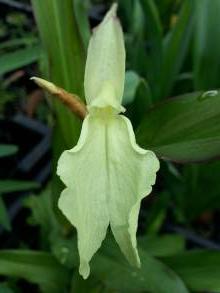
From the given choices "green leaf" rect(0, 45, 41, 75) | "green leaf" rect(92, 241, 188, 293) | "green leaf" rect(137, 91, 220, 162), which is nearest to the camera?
"green leaf" rect(137, 91, 220, 162)

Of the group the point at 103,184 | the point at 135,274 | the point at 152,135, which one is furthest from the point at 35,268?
the point at 103,184

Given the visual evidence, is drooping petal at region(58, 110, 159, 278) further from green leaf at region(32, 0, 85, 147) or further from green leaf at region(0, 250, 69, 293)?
green leaf at region(0, 250, 69, 293)

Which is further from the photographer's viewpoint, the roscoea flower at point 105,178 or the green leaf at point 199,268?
the green leaf at point 199,268

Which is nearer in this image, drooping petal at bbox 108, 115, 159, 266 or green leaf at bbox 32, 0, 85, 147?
drooping petal at bbox 108, 115, 159, 266

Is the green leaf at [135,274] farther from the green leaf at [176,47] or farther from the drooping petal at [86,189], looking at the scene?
the green leaf at [176,47]

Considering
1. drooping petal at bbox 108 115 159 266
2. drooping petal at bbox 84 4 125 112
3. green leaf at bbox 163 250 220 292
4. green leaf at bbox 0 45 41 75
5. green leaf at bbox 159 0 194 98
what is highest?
drooping petal at bbox 84 4 125 112

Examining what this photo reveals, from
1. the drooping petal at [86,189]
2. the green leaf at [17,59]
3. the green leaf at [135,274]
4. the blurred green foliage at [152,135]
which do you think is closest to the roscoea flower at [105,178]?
the drooping petal at [86,189]

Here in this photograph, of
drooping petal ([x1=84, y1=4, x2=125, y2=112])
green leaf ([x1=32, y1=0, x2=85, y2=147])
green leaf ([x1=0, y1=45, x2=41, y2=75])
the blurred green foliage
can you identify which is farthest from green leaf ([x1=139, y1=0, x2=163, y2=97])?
drooping petal ([x1=84, y1=4, x2=125, y2=112])
